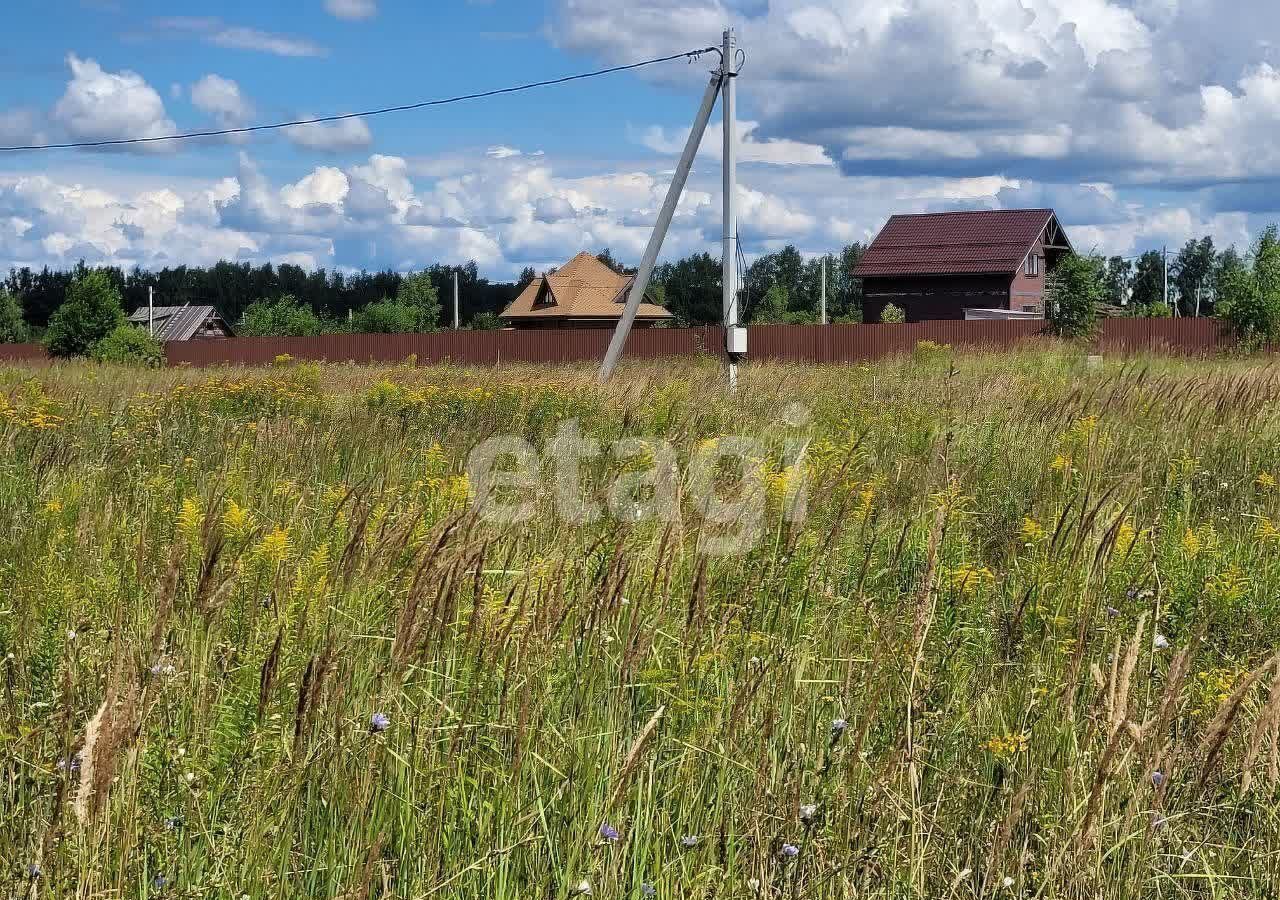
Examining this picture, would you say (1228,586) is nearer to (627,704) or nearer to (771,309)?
(627,704)

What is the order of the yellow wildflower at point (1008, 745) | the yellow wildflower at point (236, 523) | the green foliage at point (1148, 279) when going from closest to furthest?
1. the yellow wildflower at point (1008, 745)
2. the yellow wildflower at point (236, 523)
3. the green foliage at point (1148, 279)

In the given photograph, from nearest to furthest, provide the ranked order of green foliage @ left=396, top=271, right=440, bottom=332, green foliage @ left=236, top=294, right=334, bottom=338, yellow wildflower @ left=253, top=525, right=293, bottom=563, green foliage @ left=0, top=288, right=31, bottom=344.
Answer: yellow wildflower @ left=253, top=525, right=293, bottom=563
green foliage @ left=236, top=294, right=334, bottom=338
green foliage @ left=0, top=288, right=31, bottom=344
green foliage @ left=396, top=271, right=440, bottom=332

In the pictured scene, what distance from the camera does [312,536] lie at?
11.6 feet

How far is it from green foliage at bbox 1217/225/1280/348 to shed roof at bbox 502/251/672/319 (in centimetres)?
3222

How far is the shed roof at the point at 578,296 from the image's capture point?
61.1m

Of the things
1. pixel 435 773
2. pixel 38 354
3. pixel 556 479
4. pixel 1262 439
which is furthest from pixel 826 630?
pixel 38 354

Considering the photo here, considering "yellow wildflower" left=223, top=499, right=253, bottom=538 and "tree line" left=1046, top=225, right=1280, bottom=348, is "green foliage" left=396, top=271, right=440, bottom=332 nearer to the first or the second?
"tree line" left=1046, top=225, right=1280, bottom=348

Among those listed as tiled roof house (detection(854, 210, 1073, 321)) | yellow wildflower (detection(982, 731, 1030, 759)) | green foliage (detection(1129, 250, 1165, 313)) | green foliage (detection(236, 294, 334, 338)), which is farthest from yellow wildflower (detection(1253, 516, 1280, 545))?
green foliage (detection(1129, 250, 1165, 313))

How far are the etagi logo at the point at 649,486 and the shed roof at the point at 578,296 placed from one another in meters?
54.4

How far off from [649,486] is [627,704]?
207 centimetres

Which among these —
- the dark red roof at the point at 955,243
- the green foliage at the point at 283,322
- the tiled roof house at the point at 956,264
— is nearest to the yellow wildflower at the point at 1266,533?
the dark red roof at the point at 955,243

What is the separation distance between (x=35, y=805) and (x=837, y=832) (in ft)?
4.15

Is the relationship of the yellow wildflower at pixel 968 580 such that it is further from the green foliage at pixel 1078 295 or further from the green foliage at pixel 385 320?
the green foliage at pixel 385 320

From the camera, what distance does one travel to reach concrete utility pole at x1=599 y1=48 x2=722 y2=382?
17.9 meters
